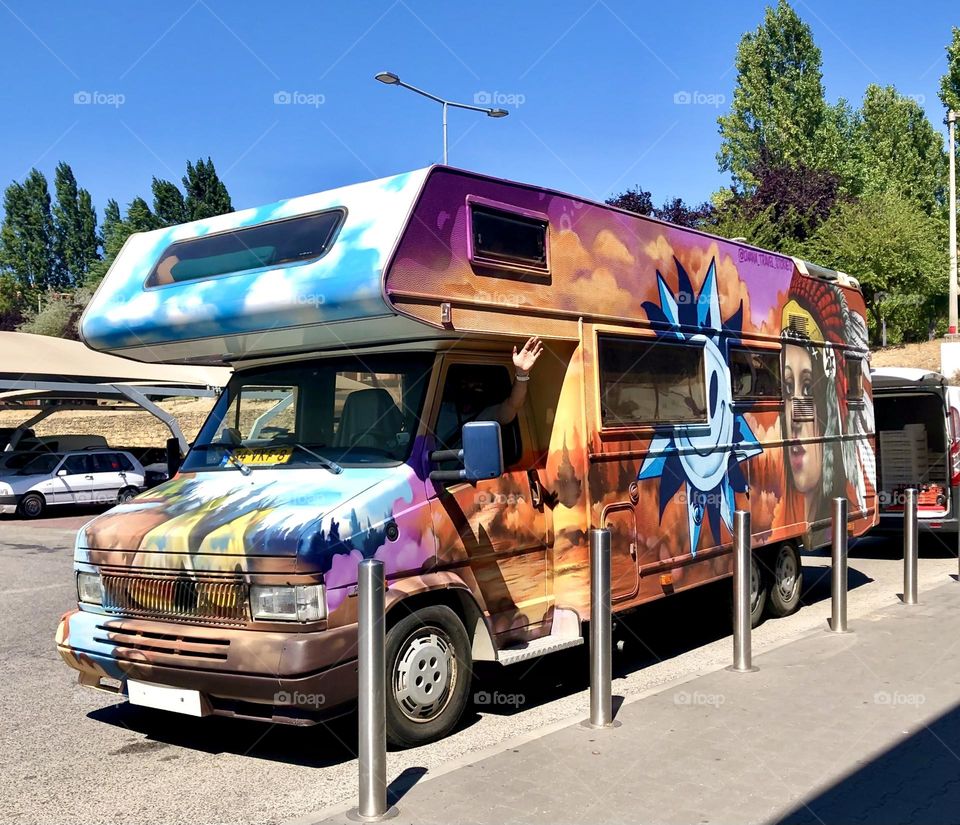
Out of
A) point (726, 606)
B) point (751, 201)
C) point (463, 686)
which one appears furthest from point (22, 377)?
point (751, 201)

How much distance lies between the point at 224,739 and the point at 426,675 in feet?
4.58

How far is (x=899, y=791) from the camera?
4.72 meters

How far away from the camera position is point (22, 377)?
23.8 m

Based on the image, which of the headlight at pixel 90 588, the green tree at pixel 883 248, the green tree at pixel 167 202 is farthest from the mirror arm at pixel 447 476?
the green tree at pixel 167 202

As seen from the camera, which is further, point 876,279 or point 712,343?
point 876,279

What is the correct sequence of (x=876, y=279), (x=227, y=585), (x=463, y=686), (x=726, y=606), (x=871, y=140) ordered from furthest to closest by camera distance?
(x=871, y=140), (x=876, y=279), (x=726, y=606), (x=463, y=686), (x=227, y=585)

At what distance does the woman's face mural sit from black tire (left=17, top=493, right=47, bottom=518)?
19040 mm

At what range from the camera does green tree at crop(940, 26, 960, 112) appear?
4731 cm

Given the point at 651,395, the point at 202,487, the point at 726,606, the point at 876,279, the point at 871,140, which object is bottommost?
the point at 726,606

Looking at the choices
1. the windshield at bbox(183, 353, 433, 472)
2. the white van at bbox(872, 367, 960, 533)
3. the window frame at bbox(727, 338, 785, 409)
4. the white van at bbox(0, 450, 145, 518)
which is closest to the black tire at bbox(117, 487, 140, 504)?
the white van at bbox(0, 450, 145, 518)

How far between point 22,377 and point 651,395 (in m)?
20.4

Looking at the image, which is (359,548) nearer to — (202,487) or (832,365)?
(202,487)

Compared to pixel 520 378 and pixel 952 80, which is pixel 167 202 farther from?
pixel 520 378

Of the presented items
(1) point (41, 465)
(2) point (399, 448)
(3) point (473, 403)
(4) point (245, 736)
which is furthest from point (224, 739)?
(1) point (41, 465)
